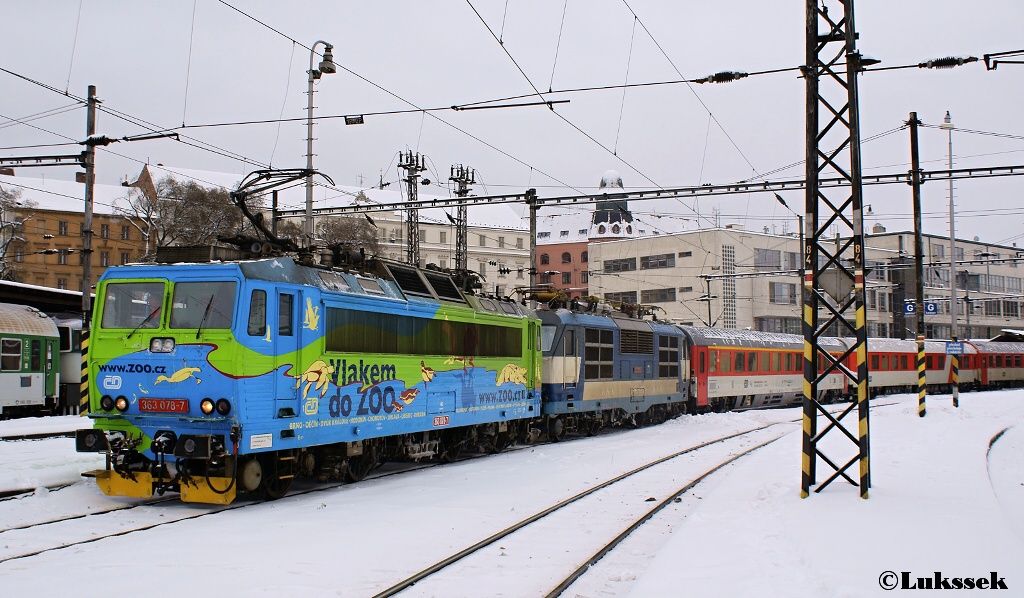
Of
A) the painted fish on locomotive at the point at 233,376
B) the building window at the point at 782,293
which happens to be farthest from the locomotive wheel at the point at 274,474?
the building window at the point at 782,293

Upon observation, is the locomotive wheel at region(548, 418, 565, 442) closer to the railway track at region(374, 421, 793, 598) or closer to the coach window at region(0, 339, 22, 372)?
the railway track at region(374, 421, 793, 598)

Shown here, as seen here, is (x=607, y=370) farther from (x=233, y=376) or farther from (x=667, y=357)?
(x=233, y=376)

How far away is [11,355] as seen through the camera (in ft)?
84.0

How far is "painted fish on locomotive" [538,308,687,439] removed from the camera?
2184 cm

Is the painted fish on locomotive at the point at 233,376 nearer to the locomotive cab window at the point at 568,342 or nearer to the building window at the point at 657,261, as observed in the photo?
the locomotive cab window at the point at 568,342

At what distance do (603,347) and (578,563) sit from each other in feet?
48.8

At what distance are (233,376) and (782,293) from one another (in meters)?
65.6

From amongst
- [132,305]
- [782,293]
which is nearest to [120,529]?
[132,305]

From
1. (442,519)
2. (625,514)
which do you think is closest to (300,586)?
(442,519)

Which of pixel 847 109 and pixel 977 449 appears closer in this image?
pixel 847 109

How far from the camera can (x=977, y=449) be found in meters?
19.2

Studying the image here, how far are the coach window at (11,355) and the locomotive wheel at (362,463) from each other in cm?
1574

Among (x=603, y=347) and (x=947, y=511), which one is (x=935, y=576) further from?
(x=603, y=347)

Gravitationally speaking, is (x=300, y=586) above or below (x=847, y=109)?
below
